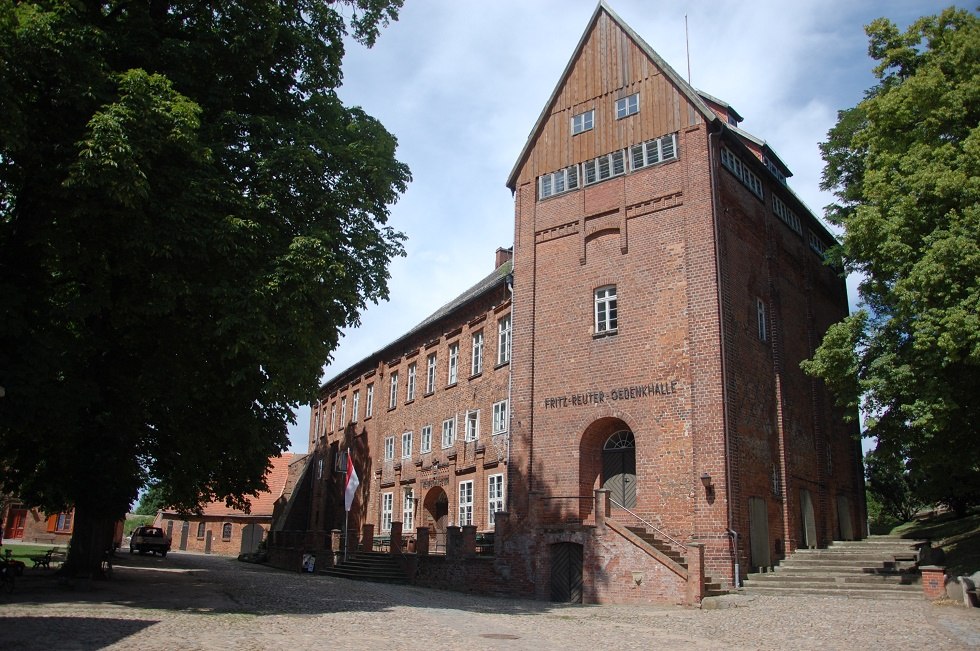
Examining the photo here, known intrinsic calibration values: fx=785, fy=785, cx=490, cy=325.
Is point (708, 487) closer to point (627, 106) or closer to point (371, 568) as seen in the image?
point (627, 106)

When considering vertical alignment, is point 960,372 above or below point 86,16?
below

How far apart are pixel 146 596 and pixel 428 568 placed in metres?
9.34

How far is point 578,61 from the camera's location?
79.9 feet

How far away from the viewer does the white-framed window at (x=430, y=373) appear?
31.5 metres

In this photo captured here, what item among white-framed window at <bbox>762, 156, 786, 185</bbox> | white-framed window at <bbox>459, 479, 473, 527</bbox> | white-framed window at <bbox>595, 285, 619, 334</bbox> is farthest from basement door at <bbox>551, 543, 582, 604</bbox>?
white-framed window at <bbox>762, 156, 786, 185</bbox>

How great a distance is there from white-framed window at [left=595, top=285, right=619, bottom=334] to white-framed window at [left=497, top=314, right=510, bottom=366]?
4.63m

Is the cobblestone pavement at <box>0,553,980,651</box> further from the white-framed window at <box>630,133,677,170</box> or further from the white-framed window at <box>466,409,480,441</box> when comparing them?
the white-framed window at <box>630,133,677,170</box>

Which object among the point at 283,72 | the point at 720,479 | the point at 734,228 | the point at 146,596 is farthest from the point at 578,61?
the point at 146,596

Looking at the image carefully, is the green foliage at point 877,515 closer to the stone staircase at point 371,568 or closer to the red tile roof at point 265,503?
the stone staircase at point 371,568

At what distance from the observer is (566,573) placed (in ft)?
63.4

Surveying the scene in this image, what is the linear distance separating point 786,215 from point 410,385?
1653 centimetres

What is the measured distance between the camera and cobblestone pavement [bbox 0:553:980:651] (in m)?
10.1

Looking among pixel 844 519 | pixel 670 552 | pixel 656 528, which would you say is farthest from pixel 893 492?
pixel 670 552

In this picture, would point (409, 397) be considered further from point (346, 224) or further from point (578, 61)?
point (346, 224)
